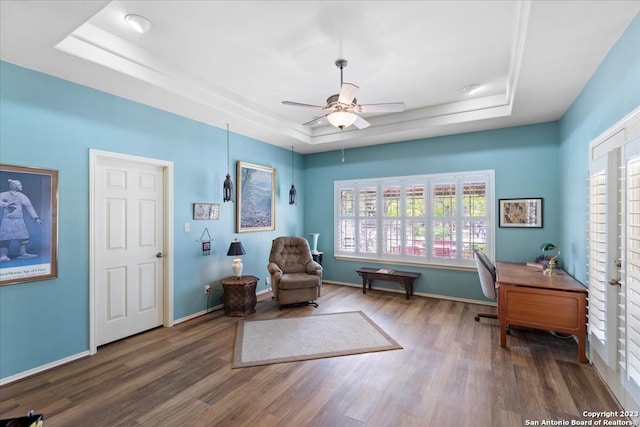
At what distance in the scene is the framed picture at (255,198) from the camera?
4.83 meters

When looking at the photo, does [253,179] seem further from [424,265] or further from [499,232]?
[499,232]

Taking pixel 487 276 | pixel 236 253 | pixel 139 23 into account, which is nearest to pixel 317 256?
pixel 236 253

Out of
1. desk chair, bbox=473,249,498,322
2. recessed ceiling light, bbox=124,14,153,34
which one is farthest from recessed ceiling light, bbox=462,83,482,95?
recessed ceiling light, bbox=124,14,153,34

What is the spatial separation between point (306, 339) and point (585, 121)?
12.0 feet

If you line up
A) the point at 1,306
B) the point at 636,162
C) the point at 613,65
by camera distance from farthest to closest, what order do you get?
1. the point at 1,306
2. the point at 613,65
3. the point at 636,162

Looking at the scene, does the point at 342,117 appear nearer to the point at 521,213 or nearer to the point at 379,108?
the point at 379,108

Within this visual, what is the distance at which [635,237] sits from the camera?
6.28 feet

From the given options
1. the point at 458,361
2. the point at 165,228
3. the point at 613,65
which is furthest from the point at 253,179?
the point at 613,65

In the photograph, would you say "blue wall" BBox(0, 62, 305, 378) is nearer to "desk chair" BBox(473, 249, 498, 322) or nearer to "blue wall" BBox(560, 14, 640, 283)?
"desk chair" BBox(473, 249, 498, 322)

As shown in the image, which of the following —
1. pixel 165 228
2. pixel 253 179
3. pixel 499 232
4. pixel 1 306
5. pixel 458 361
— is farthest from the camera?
pixel 253 179

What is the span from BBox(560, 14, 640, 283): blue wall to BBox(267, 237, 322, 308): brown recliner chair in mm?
3188

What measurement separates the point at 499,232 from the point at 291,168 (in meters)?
3.81

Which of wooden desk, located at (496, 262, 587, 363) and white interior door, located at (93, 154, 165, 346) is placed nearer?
wooden desk, located at (496, 262, 587, 363)

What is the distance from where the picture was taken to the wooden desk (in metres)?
2.82
